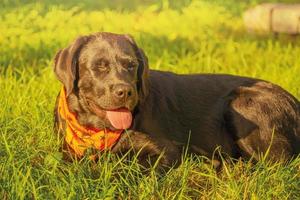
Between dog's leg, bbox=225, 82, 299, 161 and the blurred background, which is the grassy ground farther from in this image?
dog's leg, bbox=225, 82, 299, 161

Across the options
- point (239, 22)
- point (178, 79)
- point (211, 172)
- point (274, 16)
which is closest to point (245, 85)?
point (178, 79)

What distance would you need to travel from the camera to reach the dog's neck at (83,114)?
17.4 feet

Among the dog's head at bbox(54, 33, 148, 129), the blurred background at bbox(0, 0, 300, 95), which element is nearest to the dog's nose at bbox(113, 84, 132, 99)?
the dog's head at bbox(54, 33, 148, 129)

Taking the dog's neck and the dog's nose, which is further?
the dog's neck

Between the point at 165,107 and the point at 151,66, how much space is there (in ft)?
10.7

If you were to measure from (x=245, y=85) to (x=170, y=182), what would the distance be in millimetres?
1636

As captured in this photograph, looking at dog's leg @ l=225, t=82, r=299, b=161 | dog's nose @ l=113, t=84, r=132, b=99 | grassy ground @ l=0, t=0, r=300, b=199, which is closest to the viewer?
grassy ground @ l=0, t=0, r=300, b=199

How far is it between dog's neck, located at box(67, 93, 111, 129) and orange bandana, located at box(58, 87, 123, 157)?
0.11 ft

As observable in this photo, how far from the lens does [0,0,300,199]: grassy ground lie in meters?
4.74

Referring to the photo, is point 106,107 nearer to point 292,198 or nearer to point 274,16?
point 292,198

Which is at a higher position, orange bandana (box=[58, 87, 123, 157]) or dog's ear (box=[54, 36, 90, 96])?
dog's ear (box=[54, 36, 90, 96])

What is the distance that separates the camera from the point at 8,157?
504 cm

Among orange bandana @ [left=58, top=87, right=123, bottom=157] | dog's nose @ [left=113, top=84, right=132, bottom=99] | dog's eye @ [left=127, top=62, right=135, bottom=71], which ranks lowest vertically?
orange bandana @ [left=58, top=87, right=123, bottom=157]

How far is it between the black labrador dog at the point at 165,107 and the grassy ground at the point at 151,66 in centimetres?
26
